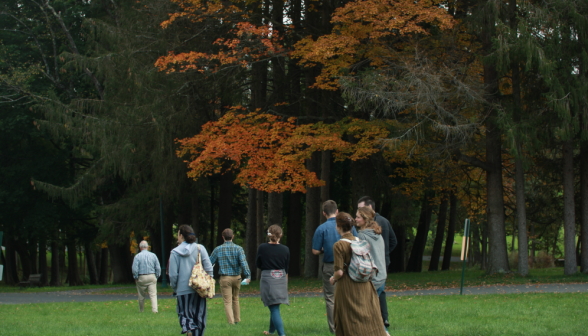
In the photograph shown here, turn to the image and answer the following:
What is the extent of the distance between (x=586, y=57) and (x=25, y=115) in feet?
77.2

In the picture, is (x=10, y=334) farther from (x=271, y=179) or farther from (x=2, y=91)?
(x=2, y=91)

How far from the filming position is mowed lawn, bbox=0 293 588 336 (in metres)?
8.21

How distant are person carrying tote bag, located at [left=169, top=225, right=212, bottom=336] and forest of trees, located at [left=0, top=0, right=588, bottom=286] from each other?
9.84 metres

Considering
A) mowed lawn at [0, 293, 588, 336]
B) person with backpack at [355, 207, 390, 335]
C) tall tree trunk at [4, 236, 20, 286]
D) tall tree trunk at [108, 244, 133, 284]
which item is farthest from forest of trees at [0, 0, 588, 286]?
tall tree trunk at [4, 236, 20, 286]

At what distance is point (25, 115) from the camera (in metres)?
26.3

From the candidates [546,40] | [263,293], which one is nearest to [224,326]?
[263,293]

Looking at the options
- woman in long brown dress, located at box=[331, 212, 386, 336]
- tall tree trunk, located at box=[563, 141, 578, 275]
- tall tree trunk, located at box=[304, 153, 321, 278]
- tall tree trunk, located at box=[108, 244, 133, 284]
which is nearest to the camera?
woman in long brown dress, located at box=[331, 212, 386, 336]

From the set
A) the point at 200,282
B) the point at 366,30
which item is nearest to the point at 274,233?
the point at 200,282

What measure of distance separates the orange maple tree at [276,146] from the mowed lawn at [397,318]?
514cm

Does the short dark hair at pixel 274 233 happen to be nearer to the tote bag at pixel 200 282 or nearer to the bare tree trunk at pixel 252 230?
the tote bag at pixel 200 282

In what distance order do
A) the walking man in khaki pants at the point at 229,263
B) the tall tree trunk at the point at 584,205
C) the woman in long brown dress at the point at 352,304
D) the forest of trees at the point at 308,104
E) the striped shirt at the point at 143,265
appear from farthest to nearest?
the tall tree trunk at the point at 584,205, the forest of trees at the point at 308,104, the striped shirt at the point at 143,265, the walking man in khaki pants at the point at 229,263, the woman in long brown dress at the point at 352,304

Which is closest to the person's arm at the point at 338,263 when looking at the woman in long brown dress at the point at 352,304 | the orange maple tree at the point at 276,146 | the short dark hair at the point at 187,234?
the woman in long brown dress at the point at 352,304

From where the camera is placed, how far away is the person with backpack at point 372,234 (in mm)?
6230

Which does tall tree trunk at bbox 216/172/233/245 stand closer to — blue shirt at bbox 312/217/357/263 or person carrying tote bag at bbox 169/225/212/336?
person carrying tote bag at bbox 169/225/212/336
